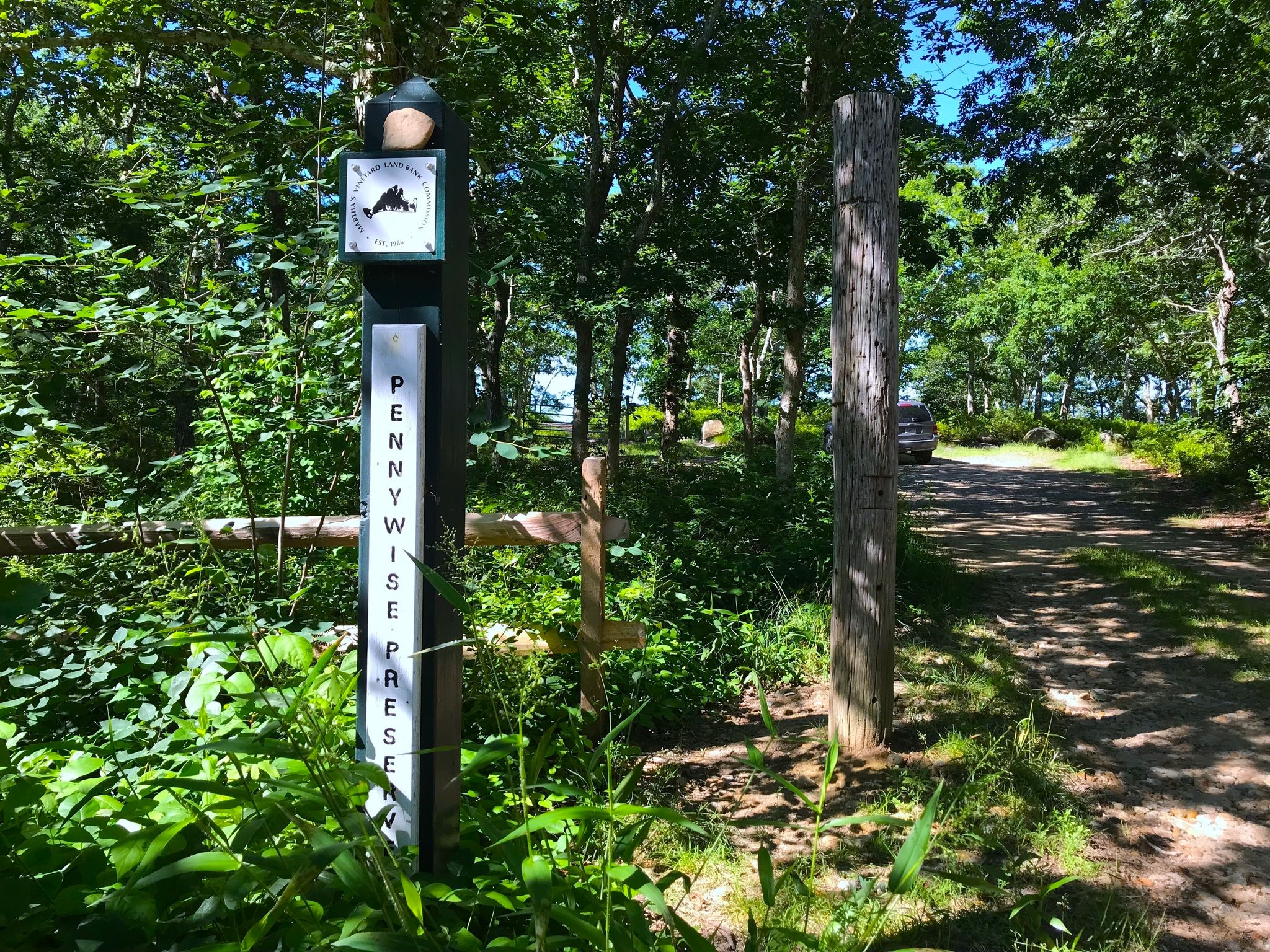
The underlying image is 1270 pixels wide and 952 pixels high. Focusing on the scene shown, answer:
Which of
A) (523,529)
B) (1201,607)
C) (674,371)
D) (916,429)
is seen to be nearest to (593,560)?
(523,529)

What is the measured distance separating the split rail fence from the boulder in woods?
3058cm

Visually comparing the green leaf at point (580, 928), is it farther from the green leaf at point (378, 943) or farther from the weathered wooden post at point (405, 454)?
the weathered wooden post at point (405, 454)

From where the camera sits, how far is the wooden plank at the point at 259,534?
3328 millimetres

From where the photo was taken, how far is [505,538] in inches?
133

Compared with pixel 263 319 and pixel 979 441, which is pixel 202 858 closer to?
pixel 263 319

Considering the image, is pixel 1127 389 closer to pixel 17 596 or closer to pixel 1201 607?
pixel 1201 607

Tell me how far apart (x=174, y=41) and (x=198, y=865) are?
555cm

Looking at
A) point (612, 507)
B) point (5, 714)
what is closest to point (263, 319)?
point (5, 714)

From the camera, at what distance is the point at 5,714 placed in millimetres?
2709

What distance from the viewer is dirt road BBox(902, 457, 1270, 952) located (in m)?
2.94

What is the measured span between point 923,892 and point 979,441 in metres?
35.7

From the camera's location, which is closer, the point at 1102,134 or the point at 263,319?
the point at 263,319

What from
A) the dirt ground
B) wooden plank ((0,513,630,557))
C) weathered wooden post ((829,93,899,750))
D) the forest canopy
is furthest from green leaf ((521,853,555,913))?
weathered wooden post ((829,93,899,750))

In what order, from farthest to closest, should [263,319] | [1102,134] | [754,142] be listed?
[754,142]
[1102,134]
[263,319]
